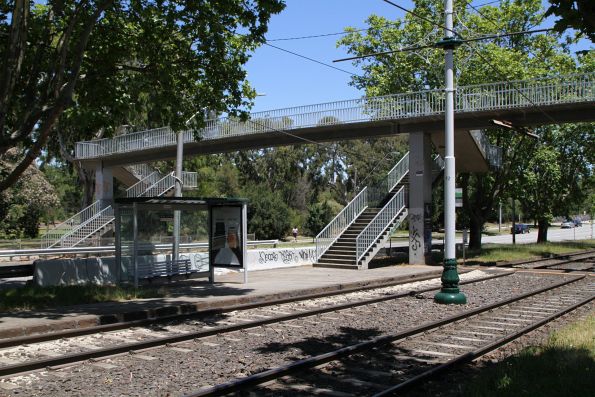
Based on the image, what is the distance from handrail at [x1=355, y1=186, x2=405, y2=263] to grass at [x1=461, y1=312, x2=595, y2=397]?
17014mm

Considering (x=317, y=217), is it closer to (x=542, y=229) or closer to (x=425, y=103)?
(x=542, y=229)

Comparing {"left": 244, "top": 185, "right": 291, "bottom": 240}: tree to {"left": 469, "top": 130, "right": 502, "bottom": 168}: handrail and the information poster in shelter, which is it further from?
the information poster in shelter

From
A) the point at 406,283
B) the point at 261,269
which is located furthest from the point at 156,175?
the point at 406,283

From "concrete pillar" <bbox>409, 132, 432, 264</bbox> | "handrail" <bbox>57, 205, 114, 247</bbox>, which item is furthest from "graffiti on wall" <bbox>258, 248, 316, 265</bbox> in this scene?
"handrail" <bbox>57, 205, 114, 247</bbox>

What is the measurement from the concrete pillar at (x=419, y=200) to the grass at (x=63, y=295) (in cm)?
1449

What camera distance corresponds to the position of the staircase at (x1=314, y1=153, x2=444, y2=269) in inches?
1032

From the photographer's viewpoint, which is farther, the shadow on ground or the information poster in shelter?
the information poster in shelter

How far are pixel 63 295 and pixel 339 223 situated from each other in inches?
650

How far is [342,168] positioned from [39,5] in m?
64.7

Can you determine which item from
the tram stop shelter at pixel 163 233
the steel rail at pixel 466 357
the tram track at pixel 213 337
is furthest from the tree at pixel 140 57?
the steel rail at pixel 466 357

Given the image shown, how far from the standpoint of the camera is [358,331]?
10.9 meters

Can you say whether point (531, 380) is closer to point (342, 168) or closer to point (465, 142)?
point (465, 142)

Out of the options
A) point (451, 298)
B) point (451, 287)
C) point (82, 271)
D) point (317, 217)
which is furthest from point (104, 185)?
point (451, 298)

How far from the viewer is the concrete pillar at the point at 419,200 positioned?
27359 millimetres
